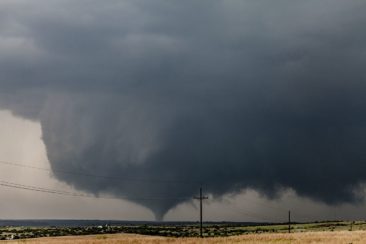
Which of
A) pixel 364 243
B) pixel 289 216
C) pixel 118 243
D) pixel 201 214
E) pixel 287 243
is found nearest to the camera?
pixel 364 243

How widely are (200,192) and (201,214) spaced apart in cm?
471

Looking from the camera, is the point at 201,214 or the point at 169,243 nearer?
the point at 169,243

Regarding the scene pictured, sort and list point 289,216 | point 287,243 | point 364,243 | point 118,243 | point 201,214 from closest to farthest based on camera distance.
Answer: point 364,243, point 287,243, point 118,243, point 201,214, point 289,216

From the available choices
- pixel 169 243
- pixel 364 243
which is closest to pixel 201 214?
pixel 169 243

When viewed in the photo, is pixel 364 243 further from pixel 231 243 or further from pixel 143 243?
pixel 143 243

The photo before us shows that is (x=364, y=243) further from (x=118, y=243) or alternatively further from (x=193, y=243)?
(x=118, y=243)

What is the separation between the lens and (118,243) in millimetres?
65688

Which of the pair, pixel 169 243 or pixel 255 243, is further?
pixel 169 243

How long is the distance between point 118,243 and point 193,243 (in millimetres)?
9928

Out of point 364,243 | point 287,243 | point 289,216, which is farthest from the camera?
point 289,216

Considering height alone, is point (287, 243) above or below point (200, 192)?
below

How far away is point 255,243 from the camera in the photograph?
62781 mm

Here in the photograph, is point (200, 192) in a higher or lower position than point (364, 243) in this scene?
higher


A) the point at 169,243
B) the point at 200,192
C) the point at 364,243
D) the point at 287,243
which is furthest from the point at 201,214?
the point at 364,243
